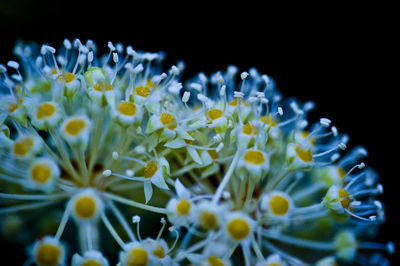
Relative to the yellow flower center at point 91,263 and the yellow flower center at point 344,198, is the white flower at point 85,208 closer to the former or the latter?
the yellow flower center at point 91,263

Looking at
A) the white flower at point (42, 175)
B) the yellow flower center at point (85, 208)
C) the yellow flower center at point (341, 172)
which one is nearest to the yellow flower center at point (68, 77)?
the white flower at point (42, 175)

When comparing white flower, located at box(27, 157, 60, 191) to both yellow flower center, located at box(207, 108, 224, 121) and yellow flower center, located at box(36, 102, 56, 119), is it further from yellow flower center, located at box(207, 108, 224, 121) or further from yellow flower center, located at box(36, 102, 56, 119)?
yellow flower center, located at box(207, 108, 224, 121)

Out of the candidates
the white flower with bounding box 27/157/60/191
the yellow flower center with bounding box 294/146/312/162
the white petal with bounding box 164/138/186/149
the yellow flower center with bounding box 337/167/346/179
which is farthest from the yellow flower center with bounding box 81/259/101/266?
the yellow flower center with bounding box 337/167/346/179

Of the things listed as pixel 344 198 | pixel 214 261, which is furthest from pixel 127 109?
pixel 344 198

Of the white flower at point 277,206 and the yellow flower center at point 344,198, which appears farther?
the yellow flower center at point 344,198

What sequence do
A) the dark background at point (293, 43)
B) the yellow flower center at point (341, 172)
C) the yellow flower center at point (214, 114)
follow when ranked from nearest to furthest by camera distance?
1. the yellow flower center at point (214, 114)
2. the yellow flower center at point (341, 172)
3. the dark background at point (293, 43)

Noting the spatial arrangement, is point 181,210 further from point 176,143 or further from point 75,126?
point 75,126
